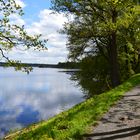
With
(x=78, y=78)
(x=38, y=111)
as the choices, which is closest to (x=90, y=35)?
Result: (x=38, y=111)

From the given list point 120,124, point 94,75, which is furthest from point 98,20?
point 120,124

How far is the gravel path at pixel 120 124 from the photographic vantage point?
1264 cm

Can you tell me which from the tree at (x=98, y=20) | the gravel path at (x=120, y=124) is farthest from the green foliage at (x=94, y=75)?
the gravel path at (x=120, y=124)

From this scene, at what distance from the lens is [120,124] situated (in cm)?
1445

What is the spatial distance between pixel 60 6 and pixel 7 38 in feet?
62.5

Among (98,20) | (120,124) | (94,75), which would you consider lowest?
(120,124)

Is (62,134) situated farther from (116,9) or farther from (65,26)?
(65,26)

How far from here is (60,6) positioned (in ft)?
→ 117

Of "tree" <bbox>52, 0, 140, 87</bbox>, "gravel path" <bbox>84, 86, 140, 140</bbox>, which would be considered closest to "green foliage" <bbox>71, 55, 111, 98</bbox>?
"tree" <bbox>52, 0, 140, 87</bbox>

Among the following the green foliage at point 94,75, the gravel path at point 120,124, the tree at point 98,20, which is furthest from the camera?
the green foliage at point 94,75

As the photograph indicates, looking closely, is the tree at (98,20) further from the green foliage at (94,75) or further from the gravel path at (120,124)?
the gravel path at (120,124)

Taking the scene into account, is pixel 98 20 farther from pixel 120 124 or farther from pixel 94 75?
pixel 120 124

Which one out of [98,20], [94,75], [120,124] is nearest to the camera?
[120,124]

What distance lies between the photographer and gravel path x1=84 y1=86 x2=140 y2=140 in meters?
12.6
